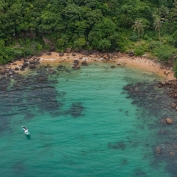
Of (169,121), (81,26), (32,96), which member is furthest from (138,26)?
(32,96)

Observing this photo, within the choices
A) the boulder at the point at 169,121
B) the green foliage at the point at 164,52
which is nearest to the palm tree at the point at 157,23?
the green foliage at the point at 164,52

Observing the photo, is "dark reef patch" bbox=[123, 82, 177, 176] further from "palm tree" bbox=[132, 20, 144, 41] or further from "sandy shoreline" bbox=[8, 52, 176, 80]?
"palm tree" bbox=[132, 20, 144, 41]

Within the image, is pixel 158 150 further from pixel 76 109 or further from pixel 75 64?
pixel 75 64

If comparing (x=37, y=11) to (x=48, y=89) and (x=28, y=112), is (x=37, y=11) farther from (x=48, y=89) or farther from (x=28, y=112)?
(x=28, y=112)

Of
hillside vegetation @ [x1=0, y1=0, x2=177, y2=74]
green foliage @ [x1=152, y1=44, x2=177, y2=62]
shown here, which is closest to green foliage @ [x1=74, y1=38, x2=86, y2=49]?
hillside vegetation @ [x1=0, y1=0, x2=177, y2=74]

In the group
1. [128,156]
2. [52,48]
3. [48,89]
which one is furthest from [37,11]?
[128,156]
